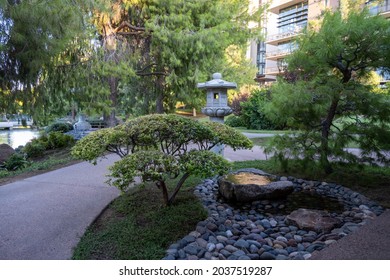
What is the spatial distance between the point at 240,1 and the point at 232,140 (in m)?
8.93

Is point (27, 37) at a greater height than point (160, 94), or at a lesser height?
greater

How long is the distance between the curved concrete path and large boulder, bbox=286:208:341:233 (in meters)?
2.22

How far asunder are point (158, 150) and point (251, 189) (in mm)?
1459

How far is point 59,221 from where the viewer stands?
293 centimetres

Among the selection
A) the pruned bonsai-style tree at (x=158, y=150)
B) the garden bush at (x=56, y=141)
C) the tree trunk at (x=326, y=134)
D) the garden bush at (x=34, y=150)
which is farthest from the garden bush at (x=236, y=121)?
the pruned bonsai-style tree at (x=158, y=150)

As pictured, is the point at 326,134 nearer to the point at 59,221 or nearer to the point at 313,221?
the point at 313,221

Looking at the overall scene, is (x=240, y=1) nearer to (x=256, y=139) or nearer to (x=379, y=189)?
(x=256, y=139)

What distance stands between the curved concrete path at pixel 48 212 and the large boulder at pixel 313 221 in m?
2.22

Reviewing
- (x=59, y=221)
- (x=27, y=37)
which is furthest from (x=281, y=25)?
(x=59, y=221)

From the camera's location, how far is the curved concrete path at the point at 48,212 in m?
2.38

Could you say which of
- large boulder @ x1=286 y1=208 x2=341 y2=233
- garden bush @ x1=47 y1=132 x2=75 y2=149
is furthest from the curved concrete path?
garden bush @ x1=47 y1=132 x2=75 y2=149

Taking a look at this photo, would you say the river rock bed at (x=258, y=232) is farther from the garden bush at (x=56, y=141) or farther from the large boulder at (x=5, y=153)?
the garden bush at (x=56, y=141)

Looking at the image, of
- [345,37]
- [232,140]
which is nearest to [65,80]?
[232,140]

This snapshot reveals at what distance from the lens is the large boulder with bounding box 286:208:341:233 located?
2.84 m
